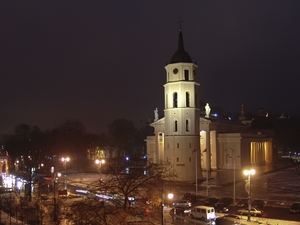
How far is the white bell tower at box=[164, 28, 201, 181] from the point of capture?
59781 millimetres

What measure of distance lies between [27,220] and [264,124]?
93240 mm

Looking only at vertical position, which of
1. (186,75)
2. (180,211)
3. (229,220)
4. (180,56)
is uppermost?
(180,56)

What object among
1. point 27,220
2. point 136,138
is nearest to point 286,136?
point 136,138

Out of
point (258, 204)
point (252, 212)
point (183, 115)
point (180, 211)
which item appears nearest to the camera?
point (180, 211)

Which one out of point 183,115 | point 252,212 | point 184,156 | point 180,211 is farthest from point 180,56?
point 252,212

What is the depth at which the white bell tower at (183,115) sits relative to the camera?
196 ft

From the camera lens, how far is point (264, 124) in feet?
368

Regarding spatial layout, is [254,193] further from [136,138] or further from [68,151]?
[136,138]

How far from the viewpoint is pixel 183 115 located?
59.9 metres

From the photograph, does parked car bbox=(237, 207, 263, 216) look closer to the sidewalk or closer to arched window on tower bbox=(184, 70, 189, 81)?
the sidewalk

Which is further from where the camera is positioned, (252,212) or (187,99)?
(187,99)

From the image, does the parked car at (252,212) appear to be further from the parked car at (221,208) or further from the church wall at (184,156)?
the church wall at (184,156)

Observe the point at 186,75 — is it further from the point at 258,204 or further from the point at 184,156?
the point at 258,204

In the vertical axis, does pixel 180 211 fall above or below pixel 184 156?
below
